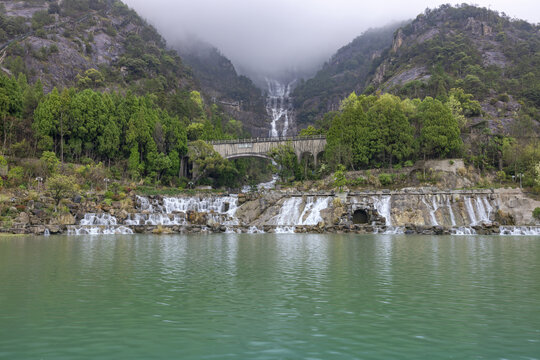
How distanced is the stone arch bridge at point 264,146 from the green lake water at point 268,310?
5468 centimetres

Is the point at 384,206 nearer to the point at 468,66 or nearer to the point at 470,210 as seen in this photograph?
the point at 470,210

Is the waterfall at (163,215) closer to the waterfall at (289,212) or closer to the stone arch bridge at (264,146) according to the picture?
the waterfall at (289,212)

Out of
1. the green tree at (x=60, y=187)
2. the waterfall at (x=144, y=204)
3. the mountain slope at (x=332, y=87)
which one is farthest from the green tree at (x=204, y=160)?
the mountain slope at (x=332, y=87)

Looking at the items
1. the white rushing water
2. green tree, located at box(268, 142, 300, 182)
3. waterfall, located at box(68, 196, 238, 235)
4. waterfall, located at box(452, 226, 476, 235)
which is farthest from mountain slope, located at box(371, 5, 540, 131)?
waterfall, located at box(68, 196, 238, 235)

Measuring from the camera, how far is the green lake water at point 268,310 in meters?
7.03

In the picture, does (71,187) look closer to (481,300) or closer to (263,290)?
(263,290)

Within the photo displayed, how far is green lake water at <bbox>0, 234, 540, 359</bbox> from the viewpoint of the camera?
7.03m

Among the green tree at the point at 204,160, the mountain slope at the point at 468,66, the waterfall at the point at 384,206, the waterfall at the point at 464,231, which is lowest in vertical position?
the waterfall at the point at 464,231

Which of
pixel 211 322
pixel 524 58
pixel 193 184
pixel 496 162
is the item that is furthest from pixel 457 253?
pixel 524 58

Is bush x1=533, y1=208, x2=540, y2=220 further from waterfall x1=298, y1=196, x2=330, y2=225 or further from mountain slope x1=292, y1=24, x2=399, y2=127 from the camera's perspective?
mountain slope x1=292, y1=24, x2=399, y2=127

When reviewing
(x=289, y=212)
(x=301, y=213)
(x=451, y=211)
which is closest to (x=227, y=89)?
(x=289, y=212)

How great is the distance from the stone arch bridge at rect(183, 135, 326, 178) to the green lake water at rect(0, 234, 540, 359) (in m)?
54.7

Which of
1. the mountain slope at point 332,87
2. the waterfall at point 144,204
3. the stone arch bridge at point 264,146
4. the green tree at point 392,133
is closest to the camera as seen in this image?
the waterfall at point 144,204

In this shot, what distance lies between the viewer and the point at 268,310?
9680mm
